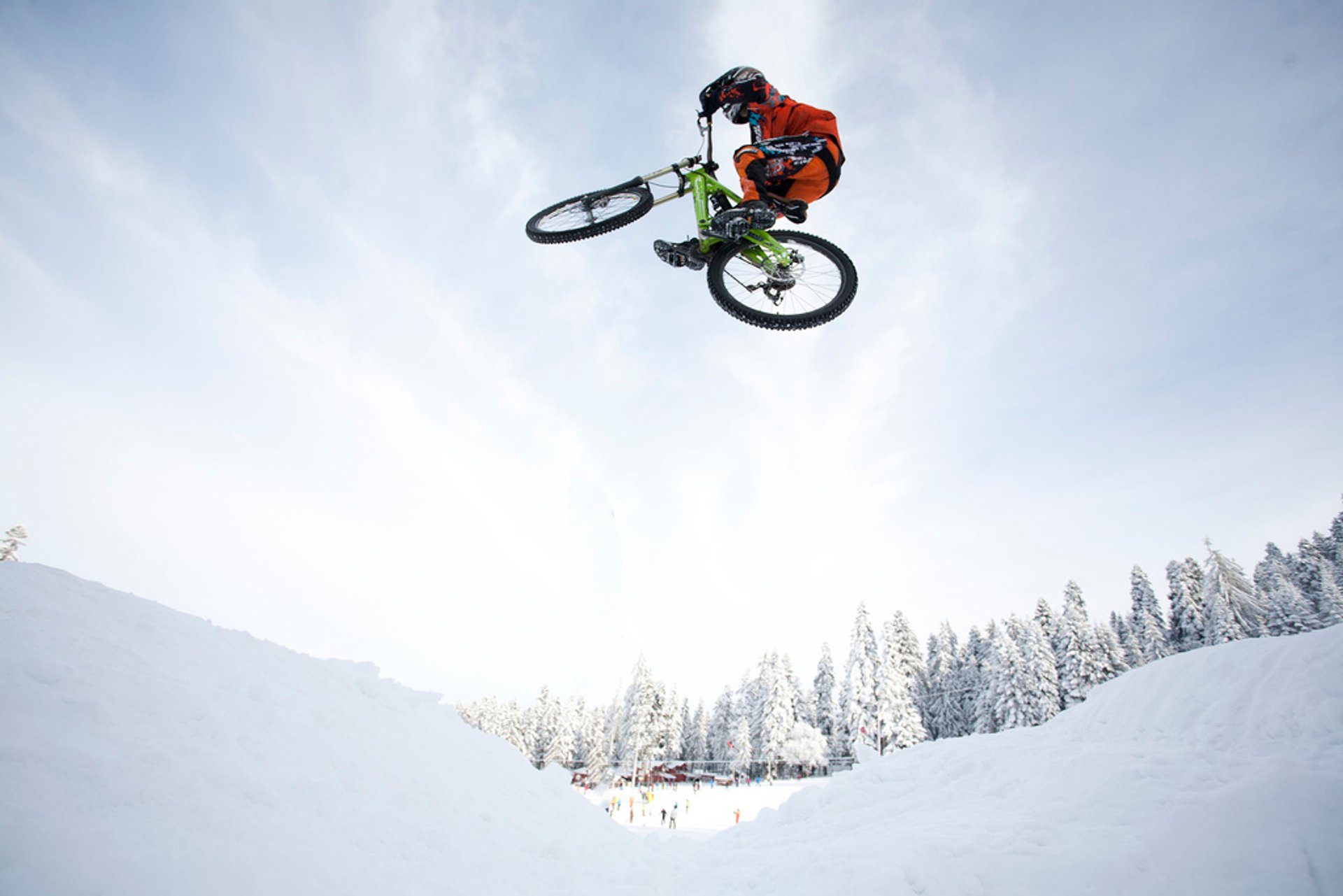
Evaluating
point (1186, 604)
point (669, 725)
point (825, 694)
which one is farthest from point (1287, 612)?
point (669, 725)

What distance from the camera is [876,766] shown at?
1048 cm

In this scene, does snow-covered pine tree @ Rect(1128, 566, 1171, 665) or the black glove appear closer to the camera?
the black glove

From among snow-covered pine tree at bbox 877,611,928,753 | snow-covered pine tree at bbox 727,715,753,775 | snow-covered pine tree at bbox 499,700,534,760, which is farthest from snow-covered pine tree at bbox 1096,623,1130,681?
snow-covered pine tree at bbox 499,700,534,760

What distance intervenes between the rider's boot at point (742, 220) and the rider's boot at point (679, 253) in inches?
16.2

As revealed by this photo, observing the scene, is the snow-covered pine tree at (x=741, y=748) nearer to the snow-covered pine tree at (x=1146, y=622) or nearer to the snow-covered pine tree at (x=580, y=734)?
the snow-covered pine tree at (x=580, y=734)

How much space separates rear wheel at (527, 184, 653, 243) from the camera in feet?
25.7

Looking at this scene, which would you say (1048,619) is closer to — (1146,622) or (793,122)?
(1146,622)

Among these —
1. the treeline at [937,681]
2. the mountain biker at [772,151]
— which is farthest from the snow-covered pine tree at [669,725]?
the mountain biker at [772,151]

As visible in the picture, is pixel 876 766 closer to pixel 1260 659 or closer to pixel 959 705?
pixel 1260 659

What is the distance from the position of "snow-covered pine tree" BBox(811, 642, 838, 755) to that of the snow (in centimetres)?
5044

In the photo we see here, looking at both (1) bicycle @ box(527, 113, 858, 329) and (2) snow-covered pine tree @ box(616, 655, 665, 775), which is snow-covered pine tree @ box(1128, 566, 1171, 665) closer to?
(2) snow-covered pine tree @ box(616, 655, 665, 775)

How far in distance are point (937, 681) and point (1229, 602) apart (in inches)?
1020

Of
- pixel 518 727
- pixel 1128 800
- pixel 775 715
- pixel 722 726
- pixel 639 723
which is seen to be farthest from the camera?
pixel 518 727

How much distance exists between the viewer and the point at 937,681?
176 feet
